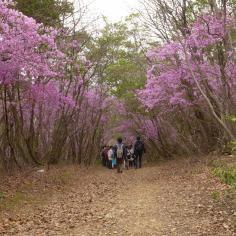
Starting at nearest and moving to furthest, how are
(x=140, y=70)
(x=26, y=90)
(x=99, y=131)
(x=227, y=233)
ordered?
(x=227, y=233) < (x=26, y=90) < (x=140, y=70) < (x=99, y=131)

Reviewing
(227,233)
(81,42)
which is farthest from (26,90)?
(227,233)

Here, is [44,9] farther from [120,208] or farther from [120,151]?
[120,208]

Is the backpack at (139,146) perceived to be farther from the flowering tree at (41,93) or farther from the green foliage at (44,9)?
the green foliage at (44,9)

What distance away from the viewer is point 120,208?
10.3 metres

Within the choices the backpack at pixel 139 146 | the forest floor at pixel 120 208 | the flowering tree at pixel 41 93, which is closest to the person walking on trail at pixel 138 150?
the backpack at pixel 139 146

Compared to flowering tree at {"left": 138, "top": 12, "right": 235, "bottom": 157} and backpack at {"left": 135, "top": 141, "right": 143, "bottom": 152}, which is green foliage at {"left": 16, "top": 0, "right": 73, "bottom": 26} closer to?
flowering tree at {"left": 138, "top": 12, "right": 235, "bottom": 157}

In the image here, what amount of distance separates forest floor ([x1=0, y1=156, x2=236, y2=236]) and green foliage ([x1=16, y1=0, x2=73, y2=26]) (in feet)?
18.6

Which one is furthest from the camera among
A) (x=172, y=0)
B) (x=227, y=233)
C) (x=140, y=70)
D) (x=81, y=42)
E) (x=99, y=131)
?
(x=99, y=131)

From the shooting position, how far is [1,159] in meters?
20.0

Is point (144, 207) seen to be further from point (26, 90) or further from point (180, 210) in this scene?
point (26, 90)

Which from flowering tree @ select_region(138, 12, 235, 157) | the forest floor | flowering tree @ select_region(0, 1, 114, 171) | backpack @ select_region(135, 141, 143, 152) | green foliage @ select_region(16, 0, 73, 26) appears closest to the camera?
the forest floor

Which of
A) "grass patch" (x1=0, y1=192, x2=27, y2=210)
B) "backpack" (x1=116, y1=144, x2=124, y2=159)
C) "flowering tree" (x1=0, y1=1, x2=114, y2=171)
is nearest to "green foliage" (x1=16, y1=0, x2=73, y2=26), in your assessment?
"flowering tree" (x1=0, y1=1, x2=114, y2=171)

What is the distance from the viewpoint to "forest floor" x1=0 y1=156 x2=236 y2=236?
8.15 m

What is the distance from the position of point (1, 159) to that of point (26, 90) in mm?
4505
